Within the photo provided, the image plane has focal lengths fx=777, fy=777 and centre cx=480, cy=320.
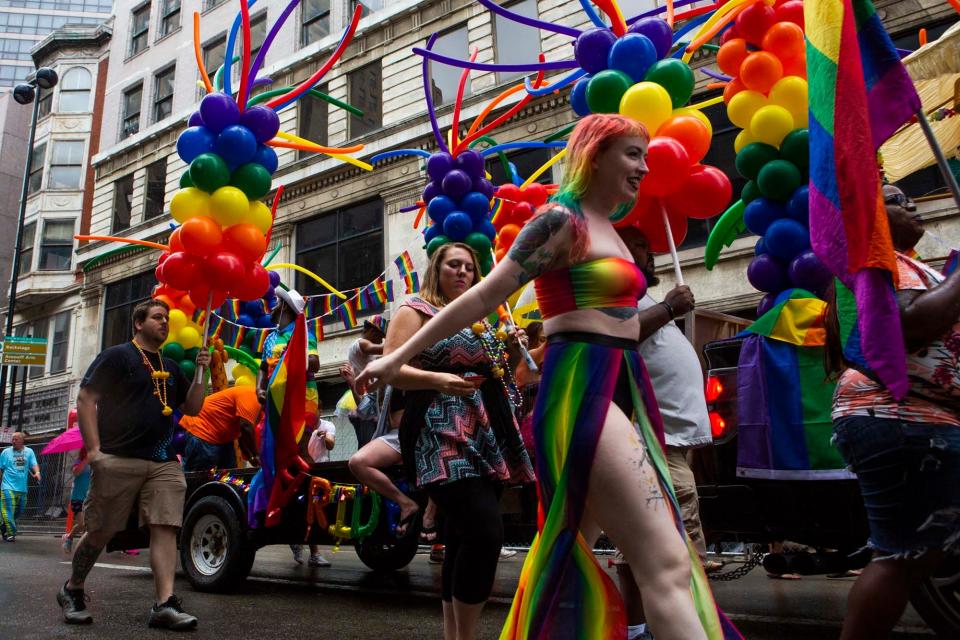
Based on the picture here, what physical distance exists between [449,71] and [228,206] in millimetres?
13120

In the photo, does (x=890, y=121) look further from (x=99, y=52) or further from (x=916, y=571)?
(x=99, y=52)

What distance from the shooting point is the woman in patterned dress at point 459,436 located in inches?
121

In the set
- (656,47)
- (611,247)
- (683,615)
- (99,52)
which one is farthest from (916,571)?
(99,52)

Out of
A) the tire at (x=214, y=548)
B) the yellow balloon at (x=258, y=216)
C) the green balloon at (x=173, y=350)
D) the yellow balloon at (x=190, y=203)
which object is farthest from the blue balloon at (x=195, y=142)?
the green balloon at (x=173, y=350)

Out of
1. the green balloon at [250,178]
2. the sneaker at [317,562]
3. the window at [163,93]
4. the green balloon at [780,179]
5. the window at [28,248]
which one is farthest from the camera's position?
the window at [28,248]

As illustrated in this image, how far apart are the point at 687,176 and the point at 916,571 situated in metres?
2.97

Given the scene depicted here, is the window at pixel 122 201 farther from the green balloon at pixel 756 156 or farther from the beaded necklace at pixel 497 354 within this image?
the beaded necklace at pixel 497 354

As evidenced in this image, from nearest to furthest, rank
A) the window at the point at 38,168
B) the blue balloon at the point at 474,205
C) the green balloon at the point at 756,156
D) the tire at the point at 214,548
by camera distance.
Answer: the green balloon at the point at 756,156
the tire at the point at 214,548
the blue balloon at the point at 474,205
the window at the point at 38,168

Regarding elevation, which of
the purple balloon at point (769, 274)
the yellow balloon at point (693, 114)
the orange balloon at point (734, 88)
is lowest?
the purple balloon at point (769, 274)

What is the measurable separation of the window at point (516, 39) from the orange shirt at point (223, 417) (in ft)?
38.5

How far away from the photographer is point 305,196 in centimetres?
2100

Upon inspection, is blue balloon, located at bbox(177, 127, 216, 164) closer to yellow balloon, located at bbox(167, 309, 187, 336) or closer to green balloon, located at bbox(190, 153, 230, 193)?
green balloon, located at bbox(190, 153, 230, 193)

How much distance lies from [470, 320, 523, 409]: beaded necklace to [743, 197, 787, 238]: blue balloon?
8.83ft

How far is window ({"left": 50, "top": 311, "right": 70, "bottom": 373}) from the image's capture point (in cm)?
2792
